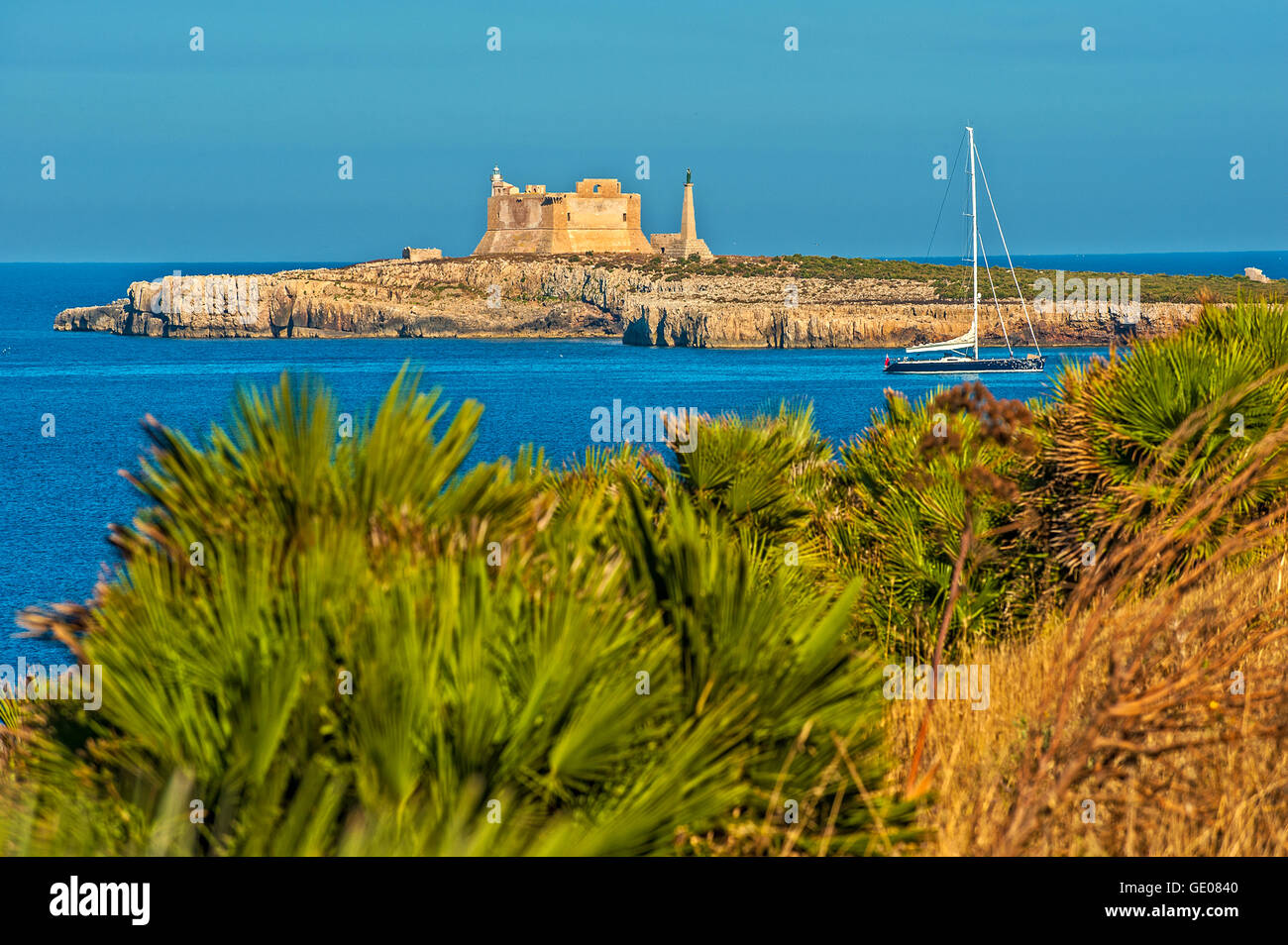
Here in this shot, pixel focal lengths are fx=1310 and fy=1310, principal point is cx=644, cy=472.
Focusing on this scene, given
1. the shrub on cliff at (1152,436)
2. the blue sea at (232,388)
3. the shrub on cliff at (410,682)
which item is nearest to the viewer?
the shrub on cliff at (410,682)

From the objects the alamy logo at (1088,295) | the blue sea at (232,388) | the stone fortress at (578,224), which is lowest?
the blue sea at (232,388)

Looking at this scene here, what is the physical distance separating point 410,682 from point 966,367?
67574 millimetres

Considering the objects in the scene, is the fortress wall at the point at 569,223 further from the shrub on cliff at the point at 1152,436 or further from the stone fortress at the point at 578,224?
the shrub on cliff at the point at 1152,436

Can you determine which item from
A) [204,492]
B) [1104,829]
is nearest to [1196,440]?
[1104,829]

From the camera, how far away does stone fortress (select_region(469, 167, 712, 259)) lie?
11600 centimetres

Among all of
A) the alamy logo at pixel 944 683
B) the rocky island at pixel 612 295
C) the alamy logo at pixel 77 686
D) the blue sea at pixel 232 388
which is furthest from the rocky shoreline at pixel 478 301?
the alamy logo at pixel 77 686

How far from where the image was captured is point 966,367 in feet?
221

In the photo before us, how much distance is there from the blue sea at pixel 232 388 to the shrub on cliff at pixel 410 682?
11.1 meters

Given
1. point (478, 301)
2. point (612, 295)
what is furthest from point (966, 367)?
point (478, 301)

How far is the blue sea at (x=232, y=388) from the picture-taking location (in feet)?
100
